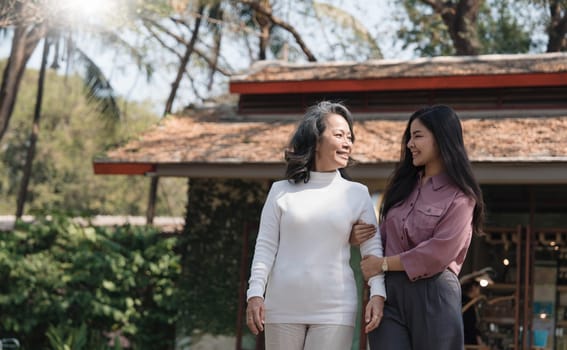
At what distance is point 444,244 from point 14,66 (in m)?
13.9

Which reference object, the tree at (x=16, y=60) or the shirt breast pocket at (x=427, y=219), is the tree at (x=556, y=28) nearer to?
the tree at (x=16, y=60)

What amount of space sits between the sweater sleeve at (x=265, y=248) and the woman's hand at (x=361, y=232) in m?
0.29

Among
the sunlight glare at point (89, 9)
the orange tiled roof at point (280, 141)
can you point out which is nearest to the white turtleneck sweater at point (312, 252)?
the orange tiled roof at point (280, 141)

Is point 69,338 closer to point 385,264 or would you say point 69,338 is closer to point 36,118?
point 385,264

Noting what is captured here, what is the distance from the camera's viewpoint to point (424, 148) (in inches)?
161

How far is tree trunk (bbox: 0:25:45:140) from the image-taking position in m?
16.5

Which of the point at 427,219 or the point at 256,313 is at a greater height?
the point at 427,219

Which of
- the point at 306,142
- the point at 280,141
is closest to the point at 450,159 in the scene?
the point at 306,142

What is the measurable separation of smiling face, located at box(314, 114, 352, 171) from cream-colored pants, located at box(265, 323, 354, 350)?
0.63 m

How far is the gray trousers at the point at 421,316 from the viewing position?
389 centimetres

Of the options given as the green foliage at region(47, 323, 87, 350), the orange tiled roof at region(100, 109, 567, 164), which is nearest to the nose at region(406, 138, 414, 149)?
the orange tiled roof at region(100, 109, 567, 164)

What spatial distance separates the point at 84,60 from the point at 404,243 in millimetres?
15512

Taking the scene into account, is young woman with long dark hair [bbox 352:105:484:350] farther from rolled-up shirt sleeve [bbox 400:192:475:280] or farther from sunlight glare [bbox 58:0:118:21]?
sunlight glare [bbox 58:0:118:21]

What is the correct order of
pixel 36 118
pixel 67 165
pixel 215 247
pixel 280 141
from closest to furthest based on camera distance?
pixel 280 141 → pixel 215 247 → pixel 36 118 → pixel 67 165
